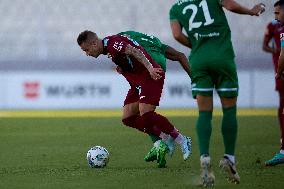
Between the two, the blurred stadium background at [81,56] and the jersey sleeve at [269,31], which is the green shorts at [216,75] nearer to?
the jersey sleeve at [269,31]

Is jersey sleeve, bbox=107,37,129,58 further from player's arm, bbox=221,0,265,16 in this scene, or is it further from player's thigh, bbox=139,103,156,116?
player's arm, bbox=221,0,265,16

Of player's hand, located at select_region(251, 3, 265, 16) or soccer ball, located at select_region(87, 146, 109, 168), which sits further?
soccer ball, located at select_region(87, 146, 109, 168)

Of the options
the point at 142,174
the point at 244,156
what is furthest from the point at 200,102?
the point at 244,156

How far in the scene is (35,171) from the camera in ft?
32.3

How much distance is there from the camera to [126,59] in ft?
34.2

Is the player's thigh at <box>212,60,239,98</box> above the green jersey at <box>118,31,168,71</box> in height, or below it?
below

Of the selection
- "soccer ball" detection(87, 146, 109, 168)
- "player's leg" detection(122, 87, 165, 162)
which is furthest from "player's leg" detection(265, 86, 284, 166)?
"soccer ball" detection(87, 146, 109, 168)

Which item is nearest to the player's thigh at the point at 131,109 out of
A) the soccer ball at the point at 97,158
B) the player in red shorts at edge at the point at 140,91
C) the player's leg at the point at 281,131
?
the player in red shorts at edge at the point at 140,91

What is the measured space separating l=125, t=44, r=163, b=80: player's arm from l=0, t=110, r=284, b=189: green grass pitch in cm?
109

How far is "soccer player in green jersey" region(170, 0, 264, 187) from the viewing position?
27.4 ft

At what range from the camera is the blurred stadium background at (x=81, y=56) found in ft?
72.2

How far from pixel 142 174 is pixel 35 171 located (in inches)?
49.8

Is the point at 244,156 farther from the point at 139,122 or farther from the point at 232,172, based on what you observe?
the point at 232,172

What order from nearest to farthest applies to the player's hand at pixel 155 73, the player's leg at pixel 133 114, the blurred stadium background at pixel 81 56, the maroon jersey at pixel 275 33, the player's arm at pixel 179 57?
the player's hand at pixel 155 73 → the player's leg at pixel 133 114 → the player's arm at pixel 179 57 → the maroon jersey at pixel 275 33 → the blurred stadium background at pixel 81 56
